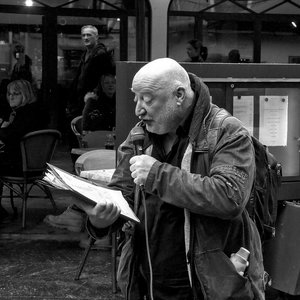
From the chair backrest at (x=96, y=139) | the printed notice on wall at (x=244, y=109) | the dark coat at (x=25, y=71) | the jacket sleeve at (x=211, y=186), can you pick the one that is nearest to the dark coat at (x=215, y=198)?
the jacket sleeve at (x=211, y=186)

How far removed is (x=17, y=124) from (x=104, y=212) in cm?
481

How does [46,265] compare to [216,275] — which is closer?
[216,275]

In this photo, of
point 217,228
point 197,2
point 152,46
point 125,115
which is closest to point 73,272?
point 125,115

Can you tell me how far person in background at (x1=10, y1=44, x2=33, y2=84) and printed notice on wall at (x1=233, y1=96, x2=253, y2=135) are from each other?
7.31 metres

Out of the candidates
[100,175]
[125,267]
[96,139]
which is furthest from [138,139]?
[96,139]

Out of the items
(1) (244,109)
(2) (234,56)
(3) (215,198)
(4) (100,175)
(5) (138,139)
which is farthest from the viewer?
(2) (234,56)

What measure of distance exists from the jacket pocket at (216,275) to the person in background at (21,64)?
9.01 metres

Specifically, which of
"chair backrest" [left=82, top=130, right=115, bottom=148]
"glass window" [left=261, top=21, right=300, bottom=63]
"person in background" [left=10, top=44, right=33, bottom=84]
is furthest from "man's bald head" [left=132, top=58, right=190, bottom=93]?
"glass window" [left=261, top=21, right=300, bottom=63]

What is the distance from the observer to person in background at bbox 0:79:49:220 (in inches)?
276

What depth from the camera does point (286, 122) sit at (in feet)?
14.5

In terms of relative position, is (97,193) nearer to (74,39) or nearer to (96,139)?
(96,139)

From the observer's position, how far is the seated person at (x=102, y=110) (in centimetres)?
742

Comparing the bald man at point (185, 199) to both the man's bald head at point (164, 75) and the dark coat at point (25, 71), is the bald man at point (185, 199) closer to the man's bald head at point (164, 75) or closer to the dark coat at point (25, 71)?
the man's bald head at point (164, 75)

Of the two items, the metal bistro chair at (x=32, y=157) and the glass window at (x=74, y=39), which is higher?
the glass window at (x=74, y=39)
